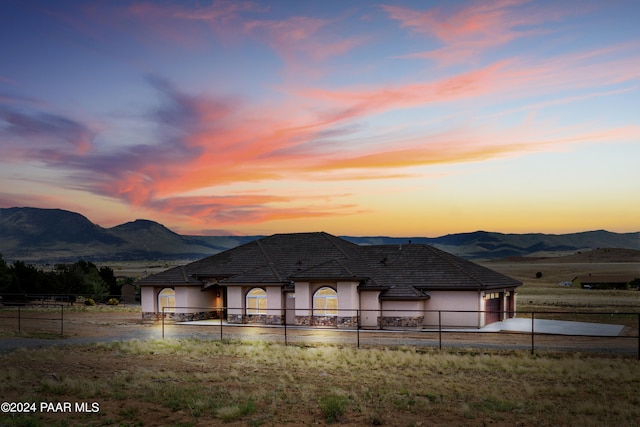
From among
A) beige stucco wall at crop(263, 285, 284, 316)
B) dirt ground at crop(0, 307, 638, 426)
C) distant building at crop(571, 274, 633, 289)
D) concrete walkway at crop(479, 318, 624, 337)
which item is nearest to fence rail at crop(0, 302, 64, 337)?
dirt ground at crop(0, 307, 638, 426)

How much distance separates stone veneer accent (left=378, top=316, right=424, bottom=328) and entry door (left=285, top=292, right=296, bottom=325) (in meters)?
5.88

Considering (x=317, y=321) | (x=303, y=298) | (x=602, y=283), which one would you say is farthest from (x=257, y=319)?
(x=602, y=283)

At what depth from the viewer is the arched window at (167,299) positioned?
154 ft

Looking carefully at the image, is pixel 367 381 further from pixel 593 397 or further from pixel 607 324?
pixel 607 324

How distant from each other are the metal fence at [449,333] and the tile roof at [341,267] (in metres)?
2.11

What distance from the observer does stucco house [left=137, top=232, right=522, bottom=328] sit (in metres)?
40.4

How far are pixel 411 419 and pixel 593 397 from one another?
6419 millimetres

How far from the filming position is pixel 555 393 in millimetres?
19594

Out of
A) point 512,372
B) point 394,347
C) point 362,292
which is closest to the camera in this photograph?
point 512,372

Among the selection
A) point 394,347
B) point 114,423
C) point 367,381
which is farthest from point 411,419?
point 394,347

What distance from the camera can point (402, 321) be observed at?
4047 centimetres

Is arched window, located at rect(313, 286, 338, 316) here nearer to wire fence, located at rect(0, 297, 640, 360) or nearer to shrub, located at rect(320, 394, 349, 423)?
wire fence, located at rect(0, 297, 640, 360)

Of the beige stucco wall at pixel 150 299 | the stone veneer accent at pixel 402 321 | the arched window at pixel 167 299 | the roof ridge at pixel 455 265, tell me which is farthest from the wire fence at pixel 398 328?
the roof ridge at pixel 455 265

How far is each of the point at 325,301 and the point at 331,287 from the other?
1.07m
